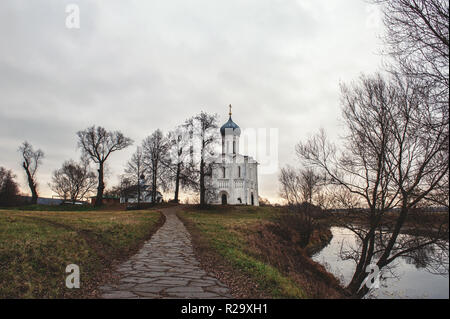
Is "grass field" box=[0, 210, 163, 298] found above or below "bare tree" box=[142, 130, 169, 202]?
below

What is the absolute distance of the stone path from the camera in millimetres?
5304

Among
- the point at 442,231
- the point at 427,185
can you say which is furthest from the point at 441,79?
the point at 442,231

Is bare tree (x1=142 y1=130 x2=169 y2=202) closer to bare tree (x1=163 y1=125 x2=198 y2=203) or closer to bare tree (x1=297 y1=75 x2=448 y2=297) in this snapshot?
bare tree (x1=163 y1=125 x2=198 y2=203)

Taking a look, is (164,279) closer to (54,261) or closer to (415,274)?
(54,261)

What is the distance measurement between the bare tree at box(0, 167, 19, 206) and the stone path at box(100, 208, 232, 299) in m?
48.5

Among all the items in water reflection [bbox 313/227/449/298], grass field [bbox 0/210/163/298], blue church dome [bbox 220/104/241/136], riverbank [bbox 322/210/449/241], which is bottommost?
water reflection [bbox 313/227/449/298]

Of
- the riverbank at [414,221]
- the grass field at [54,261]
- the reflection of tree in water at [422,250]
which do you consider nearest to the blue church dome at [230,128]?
the riverbank at [414,221]

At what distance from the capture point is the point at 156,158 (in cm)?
4019

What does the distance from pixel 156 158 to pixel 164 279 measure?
35.0 meters

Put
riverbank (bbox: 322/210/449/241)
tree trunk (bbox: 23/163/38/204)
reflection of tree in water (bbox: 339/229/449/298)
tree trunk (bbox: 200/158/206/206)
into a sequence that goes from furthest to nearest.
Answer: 1. tree trunk (bbox: 23/163/38/204)
2. tree trunk (bbox: 200/158/206/206)
3. reflection of tree in water (bbox: 339/229/449/298)
4. riverbank (bbox: 322/210/449/241)

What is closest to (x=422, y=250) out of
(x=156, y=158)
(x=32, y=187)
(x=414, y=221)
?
(x=414, y=221)

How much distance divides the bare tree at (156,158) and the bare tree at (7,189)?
Result: 76.5 ft

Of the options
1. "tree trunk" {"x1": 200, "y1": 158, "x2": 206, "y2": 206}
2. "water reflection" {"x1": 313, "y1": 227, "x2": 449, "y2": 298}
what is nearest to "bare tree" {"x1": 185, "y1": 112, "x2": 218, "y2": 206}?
"tree trunk" {"x1": 200, "y1": 158, "x2": 206, "y2": 206}
